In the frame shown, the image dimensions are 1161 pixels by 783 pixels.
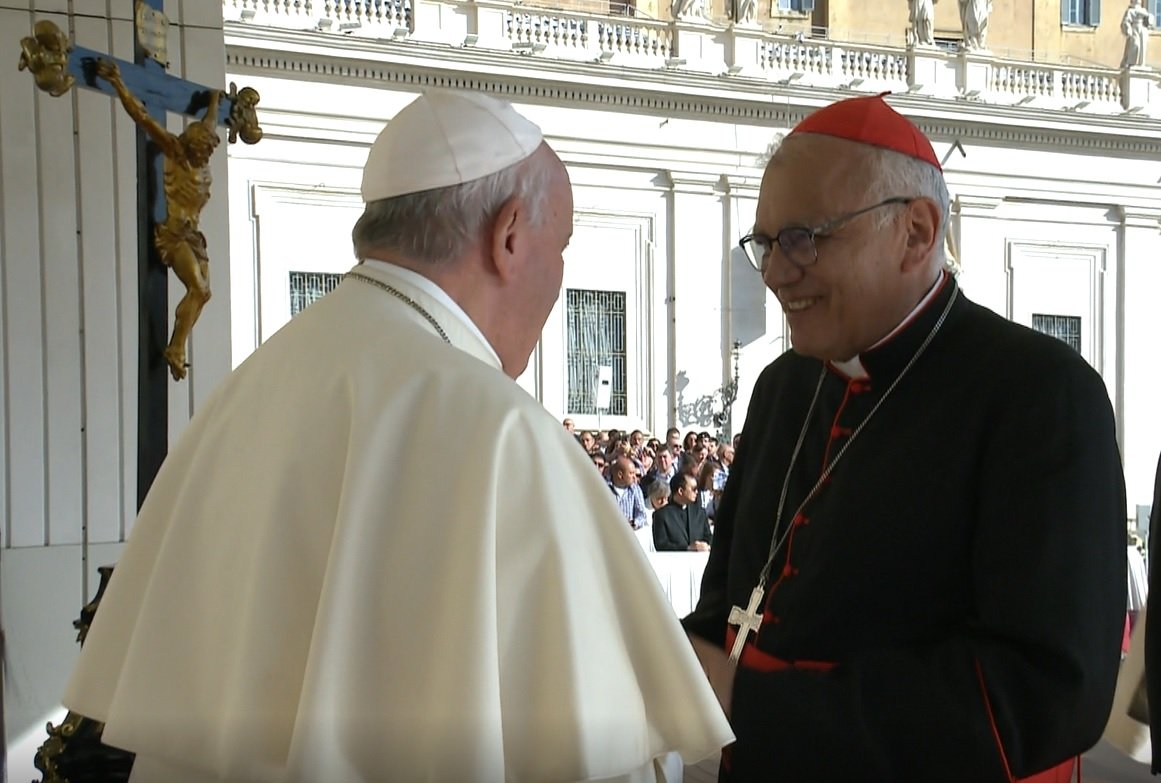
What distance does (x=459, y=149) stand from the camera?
183 centimetres

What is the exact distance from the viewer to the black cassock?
1.83 metres

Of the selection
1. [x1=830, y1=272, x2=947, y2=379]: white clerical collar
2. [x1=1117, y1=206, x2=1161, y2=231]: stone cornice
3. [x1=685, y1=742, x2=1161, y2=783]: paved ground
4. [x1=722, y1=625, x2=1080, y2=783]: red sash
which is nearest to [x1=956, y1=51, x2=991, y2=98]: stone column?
[x1=1117, y1=206, x2=1161, y2=231]: stone cornice

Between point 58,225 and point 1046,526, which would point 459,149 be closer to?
point 1046,526

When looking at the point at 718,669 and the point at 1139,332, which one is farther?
the point at 1139,332

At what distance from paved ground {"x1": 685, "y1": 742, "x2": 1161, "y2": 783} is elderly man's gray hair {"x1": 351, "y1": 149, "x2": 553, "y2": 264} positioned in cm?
183

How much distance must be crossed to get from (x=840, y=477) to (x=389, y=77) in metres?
16.8

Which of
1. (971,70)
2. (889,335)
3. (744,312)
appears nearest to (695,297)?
(744,312)

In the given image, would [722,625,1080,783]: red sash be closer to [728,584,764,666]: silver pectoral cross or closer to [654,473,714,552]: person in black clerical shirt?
[728,584,764,666]: silver pectoral cross

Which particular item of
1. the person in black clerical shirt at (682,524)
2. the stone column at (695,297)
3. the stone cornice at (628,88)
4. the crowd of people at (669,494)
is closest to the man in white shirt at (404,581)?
the crowd of people at (669,494)

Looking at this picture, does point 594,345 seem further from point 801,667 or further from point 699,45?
point 801,667

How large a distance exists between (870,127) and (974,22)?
69.3 ft

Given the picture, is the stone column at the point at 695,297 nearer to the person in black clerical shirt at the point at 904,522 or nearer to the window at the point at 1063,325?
the window at the point at 1063,325

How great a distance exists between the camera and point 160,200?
4020 millimetres

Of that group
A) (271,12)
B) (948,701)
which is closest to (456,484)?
(948,701)
